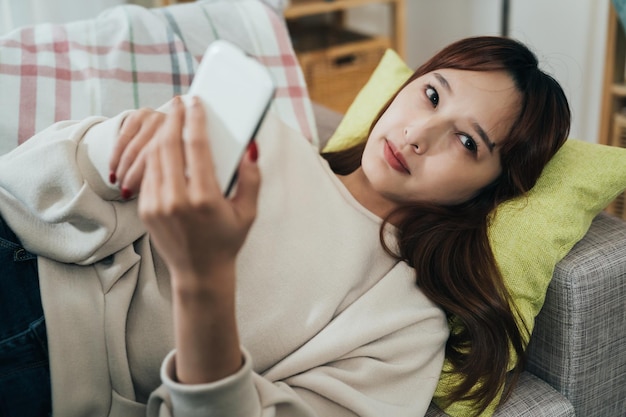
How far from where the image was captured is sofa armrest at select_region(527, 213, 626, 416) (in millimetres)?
1077

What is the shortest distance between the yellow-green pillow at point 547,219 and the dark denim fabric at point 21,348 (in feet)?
1.93

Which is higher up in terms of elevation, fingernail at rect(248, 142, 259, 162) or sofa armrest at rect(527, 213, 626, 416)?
fingernail at rect(248, 142, 259, 162)

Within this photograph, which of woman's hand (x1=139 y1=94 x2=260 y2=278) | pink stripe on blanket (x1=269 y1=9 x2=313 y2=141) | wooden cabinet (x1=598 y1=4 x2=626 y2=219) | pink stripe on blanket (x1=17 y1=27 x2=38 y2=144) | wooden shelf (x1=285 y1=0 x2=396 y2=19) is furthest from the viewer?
wooden shelf (x1=285 y1=0 x2=396 y2=19)

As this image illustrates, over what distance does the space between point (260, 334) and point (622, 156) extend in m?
0.68

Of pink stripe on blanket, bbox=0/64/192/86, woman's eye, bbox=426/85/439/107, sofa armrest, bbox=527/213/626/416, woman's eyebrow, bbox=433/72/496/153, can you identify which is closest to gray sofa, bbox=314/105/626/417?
sofa armrest, bbox=527/213/626/416

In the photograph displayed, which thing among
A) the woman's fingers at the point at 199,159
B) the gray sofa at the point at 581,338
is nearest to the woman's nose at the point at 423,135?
the gray sofa at the point at 581,338

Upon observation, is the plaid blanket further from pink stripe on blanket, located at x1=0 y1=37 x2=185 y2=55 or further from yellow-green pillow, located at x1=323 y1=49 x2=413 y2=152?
yellow-green pillow, located at x1=323 y1=49 x2=413 y2=152

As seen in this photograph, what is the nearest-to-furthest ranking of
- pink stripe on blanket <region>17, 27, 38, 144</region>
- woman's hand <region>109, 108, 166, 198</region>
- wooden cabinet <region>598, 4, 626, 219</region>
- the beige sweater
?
woman's hand <region>109, 108, 166, 198</region>, the beige sweater, pink stripe on blanket <region>17, 27, 38, 144</region>, wooden cabinet <region>598, 4, 626, 219</region>

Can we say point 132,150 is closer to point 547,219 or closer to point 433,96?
point 433,96

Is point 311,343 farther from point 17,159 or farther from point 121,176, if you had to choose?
point 17,159

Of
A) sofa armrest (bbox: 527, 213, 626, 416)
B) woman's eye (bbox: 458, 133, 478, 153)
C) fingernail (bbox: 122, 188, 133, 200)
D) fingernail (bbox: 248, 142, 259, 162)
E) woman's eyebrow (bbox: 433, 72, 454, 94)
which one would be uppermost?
fingernail (bbox: 248, 142, 259, 162)

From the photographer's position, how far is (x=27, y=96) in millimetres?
1330

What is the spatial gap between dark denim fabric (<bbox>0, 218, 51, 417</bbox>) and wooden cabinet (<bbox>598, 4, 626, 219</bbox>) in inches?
75.0

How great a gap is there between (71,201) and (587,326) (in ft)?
2.61
